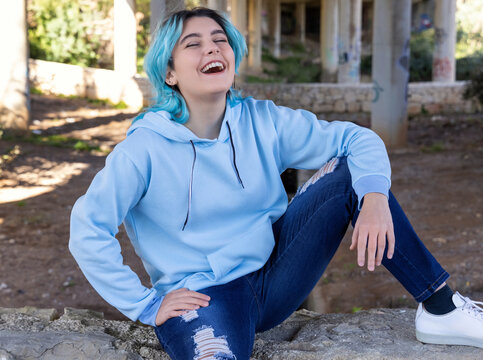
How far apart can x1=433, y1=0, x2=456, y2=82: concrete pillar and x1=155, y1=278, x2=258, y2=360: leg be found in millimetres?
16384

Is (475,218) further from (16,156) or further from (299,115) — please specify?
(16,156)

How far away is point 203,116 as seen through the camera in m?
2.35

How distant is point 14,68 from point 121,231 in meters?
5.71

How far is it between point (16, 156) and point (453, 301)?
788 cm

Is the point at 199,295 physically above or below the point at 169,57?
below

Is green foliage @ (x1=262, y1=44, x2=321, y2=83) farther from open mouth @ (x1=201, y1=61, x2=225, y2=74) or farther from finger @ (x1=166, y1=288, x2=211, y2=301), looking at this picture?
finger @ (x1=166, y1=288, x2=211, y2=301)

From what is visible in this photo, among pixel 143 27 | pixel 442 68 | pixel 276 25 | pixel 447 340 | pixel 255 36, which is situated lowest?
pixel 447 340

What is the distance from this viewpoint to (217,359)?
1931 mm

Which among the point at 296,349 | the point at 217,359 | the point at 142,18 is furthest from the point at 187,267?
the point at 142,18

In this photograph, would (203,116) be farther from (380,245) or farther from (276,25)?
(276,25)

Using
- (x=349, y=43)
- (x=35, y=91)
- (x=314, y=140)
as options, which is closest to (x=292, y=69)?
(x=349, y=43)

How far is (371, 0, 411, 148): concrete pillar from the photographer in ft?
34.6

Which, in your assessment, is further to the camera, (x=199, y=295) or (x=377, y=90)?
(x=377, y=90)

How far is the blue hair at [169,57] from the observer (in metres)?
2.29
